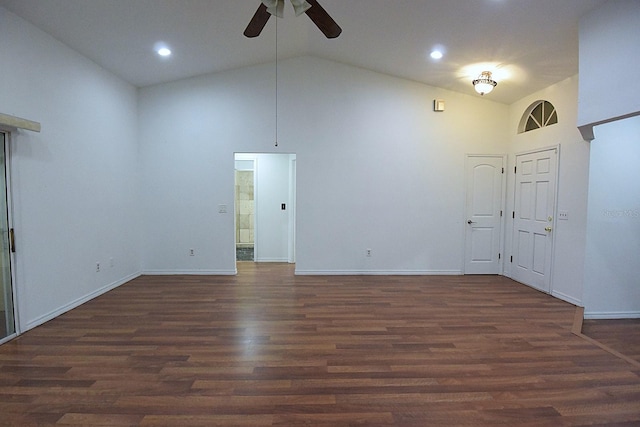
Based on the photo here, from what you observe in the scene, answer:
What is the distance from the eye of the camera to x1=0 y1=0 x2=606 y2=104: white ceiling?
10.6 feet

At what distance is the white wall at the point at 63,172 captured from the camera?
3.15 m

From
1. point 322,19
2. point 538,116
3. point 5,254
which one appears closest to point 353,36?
point 322,19

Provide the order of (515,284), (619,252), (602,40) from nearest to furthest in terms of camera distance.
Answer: (602,40), (619,252), (515,284)

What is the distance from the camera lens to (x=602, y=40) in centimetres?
308

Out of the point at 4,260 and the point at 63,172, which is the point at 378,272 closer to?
the point at 63,172

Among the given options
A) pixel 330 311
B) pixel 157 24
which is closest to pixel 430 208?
pixel 330 311

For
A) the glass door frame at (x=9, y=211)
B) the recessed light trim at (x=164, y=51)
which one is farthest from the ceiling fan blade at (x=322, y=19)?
the glass door frame at (x=9, y=211)

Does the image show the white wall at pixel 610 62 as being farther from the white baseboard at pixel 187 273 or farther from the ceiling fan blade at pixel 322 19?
the white baseboard at pixel 187 273

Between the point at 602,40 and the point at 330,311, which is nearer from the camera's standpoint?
the point at 602,40

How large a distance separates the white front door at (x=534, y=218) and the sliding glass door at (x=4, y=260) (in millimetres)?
6376

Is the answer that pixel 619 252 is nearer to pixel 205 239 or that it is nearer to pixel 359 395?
pixel 359 395

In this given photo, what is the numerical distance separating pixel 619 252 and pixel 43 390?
5.87m

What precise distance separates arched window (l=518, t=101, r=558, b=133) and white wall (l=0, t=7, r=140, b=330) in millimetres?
6301

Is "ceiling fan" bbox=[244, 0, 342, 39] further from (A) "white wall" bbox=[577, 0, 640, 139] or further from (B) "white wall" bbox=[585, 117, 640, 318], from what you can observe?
(B) "white wall" bbox=[585, 117, 640, 318]
